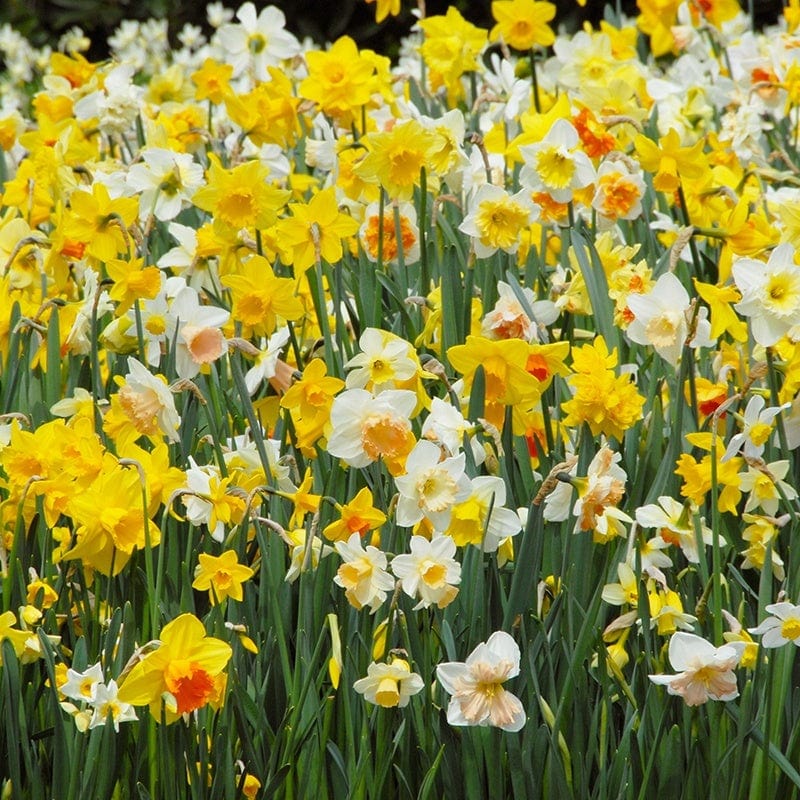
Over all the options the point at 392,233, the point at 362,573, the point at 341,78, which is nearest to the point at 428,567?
the point at 362,573

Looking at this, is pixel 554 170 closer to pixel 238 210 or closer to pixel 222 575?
pixel 238 210

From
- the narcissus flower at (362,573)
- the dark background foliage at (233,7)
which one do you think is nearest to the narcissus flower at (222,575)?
the narcissus flower at (362,573)

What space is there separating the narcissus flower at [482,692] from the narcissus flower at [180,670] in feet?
0.73

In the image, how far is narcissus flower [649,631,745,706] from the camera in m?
1.21

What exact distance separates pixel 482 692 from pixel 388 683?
0.32 feet

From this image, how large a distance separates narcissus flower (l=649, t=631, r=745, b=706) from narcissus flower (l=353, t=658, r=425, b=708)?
24cm

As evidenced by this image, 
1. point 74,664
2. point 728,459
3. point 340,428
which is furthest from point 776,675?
point 74,664

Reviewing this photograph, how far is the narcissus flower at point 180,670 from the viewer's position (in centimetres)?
117

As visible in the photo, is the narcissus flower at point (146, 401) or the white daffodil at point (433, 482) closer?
the white daffodil at point (433, 482)

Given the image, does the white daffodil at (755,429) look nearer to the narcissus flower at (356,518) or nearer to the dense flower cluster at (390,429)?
the dense flower cluster at (390,429)

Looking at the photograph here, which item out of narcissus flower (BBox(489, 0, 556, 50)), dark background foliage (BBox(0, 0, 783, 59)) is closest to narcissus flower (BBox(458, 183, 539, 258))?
narcissus flower (BBox(489, 0, 556, 50))

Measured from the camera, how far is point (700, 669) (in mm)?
1233

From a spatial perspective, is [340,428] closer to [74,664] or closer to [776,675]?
[74,664]

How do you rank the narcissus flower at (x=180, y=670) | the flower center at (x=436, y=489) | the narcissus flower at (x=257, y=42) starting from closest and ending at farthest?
the narcissus flower at (x=180, y=670) → the flower center at (x=436, y=489) → the narcissus flower at (x=257, y=42)
